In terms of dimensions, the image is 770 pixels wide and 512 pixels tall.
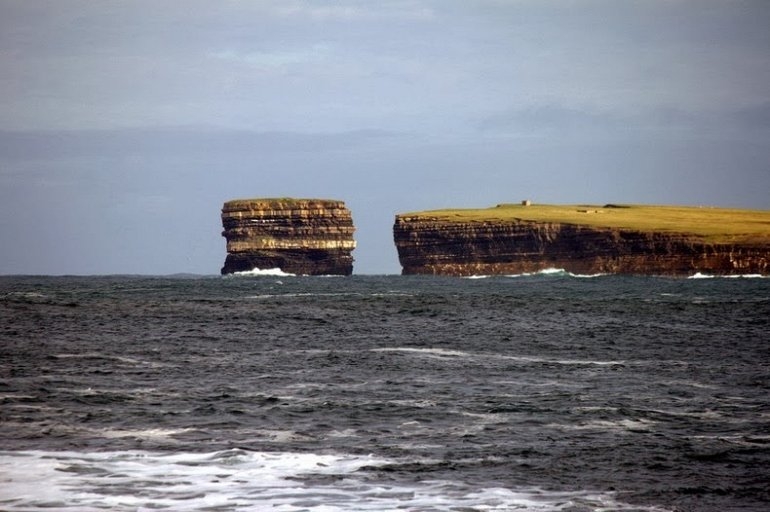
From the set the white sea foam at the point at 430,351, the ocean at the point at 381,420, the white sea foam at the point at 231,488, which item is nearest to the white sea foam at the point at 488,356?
the white sea foam at the point at 430,351

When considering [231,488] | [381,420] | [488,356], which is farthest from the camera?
[488,356]

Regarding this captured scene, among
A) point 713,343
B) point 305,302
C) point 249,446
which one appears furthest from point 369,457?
point 305,302

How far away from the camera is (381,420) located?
26.7m

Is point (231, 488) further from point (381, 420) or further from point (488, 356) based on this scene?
point (488, 356)

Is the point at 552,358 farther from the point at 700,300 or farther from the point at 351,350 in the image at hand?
the point at 700,300

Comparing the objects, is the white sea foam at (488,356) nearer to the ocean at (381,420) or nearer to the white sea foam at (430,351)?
the white sea foam at (430,351)

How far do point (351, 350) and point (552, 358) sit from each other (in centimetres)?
769

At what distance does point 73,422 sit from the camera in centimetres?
2606

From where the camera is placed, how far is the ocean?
19.2 metres

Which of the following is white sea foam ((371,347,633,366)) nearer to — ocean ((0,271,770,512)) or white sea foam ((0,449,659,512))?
ocean ((0,271,770,512))

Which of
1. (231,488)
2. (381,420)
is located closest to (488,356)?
(381,420)

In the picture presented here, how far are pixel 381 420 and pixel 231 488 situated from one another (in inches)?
304

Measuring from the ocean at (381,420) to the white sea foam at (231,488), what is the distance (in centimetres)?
5

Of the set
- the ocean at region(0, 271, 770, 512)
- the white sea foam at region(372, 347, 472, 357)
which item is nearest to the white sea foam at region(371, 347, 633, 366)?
the white sea foam at region(372, 347, 472, 357)
